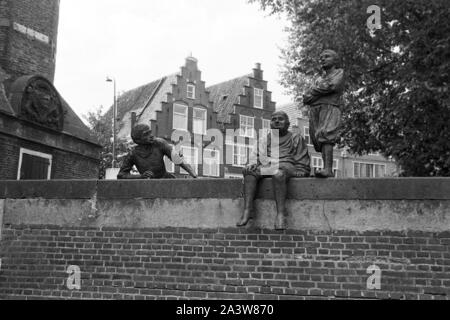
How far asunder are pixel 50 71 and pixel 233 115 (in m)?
20.9

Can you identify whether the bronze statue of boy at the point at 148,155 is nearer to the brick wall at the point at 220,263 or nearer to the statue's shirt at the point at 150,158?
the statue's shirt at the point at 150,158

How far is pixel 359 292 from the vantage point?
6121mm

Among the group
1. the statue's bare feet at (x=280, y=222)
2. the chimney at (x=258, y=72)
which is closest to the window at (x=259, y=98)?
the chimney at (x=258, y=72)

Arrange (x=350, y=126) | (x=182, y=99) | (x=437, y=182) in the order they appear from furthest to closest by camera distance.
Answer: (x=182, y=99), (x=350, y=126), (x=437, y=182)

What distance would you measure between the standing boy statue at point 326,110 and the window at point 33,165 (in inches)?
391

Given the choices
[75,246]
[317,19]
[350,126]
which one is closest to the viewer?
[75,246]

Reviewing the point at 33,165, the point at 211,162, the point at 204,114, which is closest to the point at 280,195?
the point at 33,165

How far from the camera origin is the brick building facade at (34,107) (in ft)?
46.4

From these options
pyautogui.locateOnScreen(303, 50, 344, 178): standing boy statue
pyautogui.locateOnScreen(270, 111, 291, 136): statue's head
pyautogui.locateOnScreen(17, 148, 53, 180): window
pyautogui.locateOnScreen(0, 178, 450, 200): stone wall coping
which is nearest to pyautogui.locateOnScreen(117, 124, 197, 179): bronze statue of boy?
pyautogui.locateOnScreen(0, 178, 450, 200): stone wall coping

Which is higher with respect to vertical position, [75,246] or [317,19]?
[317,19]

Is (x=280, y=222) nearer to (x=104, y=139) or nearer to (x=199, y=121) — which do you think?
(x=104, y=139)

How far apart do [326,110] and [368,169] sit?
38.6 m

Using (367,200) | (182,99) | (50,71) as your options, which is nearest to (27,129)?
(50,71)
